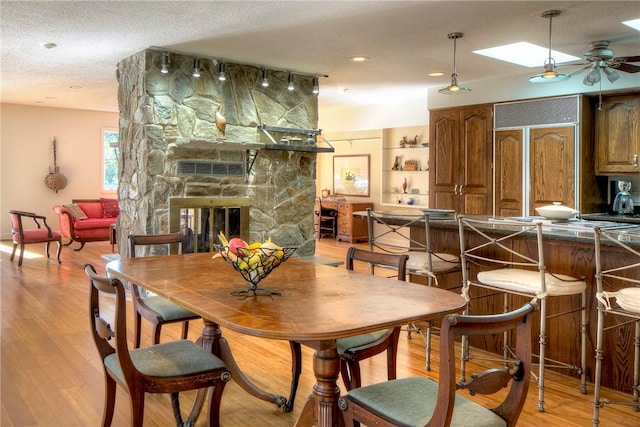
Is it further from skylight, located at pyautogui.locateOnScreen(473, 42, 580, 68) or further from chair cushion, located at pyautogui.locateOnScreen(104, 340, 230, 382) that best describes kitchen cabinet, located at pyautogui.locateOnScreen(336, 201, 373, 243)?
chair cushion, located at pyautogui.locateOnScreen(104, 340, 230, 382)

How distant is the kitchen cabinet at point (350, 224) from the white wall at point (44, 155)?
4626mm

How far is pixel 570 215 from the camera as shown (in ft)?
12.6

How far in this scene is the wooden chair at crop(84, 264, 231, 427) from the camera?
79.5 inches

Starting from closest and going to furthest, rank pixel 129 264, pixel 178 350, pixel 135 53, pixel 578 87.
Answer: pixel 178 350 < pixel 129 264 < pixel 135 53 < pixel 578 87

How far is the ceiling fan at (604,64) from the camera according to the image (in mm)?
4344

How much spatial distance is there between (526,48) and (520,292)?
3.26 meters

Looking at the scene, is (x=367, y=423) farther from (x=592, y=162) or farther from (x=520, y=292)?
(x=592, y=162)

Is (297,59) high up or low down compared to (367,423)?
up

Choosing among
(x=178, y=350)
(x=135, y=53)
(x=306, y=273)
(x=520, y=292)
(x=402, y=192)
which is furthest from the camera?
(x=402, y=192)

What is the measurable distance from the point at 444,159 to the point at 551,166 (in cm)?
141

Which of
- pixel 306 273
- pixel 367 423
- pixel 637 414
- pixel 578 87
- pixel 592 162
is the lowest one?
pixel 637 414

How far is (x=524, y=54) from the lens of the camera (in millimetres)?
5551

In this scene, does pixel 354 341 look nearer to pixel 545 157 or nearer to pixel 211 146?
pixel 211 146

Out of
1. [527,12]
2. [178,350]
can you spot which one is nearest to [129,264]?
[178,350]
